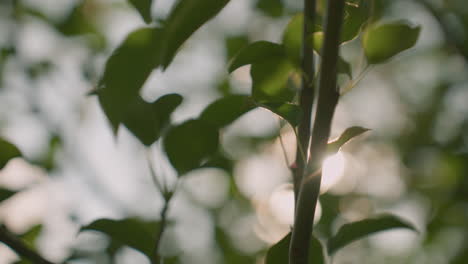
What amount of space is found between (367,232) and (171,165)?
0.25m

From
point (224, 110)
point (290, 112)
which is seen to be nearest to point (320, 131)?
point (290, 112)

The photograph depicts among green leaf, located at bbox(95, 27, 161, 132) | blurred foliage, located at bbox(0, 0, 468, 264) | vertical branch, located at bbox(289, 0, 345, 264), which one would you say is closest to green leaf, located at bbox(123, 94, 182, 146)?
blurred foliage, located at bbox(0, 0, 468, 264)

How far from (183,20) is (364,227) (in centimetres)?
32

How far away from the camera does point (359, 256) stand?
2193 mm

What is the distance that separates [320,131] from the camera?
34cm

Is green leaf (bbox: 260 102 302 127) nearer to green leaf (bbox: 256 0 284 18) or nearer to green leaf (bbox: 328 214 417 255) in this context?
green leaf (bbox: 328 214 417 255)

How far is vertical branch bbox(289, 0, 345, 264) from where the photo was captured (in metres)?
0.32

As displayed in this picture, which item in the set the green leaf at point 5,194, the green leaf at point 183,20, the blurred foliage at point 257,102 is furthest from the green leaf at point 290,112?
the green leaf at point 5,194

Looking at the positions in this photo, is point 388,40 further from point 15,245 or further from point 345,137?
point 15,245

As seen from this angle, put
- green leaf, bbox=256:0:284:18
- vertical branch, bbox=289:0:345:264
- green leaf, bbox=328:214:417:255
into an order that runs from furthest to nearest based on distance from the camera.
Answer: green leaf, bbox=256:0:284:18 < green leaf, bbox=328:214:417:255 < vertical branch, bbox=289:0:345:264

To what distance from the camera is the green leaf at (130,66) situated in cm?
38

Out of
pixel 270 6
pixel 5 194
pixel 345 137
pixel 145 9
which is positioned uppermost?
pixel 145 9

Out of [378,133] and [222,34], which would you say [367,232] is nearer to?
[222,34]

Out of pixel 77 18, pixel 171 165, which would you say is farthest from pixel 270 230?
pixel 171 165
